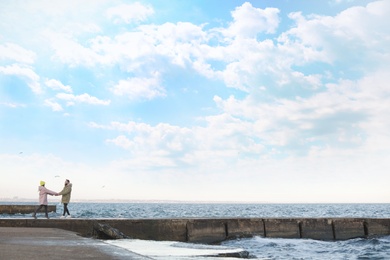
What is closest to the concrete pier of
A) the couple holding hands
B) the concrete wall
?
the couple holding hands

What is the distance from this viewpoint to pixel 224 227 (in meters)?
16.3

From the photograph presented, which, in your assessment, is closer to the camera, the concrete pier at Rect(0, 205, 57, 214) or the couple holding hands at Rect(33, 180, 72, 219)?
the couple holding hands at Rect(33, 180, 72, 219)

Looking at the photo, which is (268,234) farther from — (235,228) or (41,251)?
(41,251)

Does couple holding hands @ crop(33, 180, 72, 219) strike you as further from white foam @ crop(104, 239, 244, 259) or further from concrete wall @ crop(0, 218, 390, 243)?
white foam @ crop(104, 239, 244, 259)

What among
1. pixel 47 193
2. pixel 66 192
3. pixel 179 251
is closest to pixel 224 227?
pixel 66 192

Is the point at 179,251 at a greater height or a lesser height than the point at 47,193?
lesser

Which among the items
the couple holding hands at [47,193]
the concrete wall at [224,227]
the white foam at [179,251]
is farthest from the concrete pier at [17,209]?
the white foam at [179,251]

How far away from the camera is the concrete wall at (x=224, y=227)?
13602mm

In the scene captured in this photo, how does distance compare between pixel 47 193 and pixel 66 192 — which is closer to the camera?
pixel 47 193

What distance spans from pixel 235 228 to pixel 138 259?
36.2ft

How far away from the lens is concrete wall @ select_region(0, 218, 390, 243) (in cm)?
1360

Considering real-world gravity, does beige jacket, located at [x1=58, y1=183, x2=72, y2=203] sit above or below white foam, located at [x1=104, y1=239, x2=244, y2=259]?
above

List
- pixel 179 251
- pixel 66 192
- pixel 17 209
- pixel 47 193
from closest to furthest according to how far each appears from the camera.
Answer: pixel 179 251
pixel 47 193
pixel 66 192
pixel 17 209

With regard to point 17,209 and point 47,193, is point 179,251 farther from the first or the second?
point 17,209
